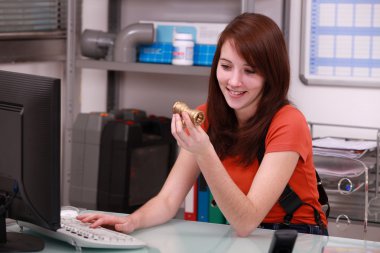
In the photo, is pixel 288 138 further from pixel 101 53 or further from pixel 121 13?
pixel 121 13

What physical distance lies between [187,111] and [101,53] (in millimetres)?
1897

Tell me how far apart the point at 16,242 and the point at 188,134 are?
50 cm

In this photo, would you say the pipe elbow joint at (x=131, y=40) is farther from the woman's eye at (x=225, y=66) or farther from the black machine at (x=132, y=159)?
the woman's eye at (x=225, y=66)

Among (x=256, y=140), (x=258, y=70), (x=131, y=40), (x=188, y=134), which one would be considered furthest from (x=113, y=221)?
(x=131, y=40)

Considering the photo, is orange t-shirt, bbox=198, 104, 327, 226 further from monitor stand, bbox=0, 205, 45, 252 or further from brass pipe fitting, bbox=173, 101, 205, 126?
monitor stand, bbox=0, 205, 45, 252

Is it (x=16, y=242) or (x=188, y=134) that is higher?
(x=188, y=134)

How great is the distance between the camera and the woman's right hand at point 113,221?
1.78 metres

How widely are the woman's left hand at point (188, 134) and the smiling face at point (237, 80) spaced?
0.33m

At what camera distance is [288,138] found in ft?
6.12

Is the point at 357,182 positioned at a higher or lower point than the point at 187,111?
lower

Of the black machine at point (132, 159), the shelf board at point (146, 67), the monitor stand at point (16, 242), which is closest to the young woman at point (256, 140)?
the monitor stand at point (16, 242)

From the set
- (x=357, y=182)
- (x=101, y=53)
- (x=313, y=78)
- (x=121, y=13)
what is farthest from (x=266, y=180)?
(x=121, y=13)

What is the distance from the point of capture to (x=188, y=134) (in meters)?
1.61

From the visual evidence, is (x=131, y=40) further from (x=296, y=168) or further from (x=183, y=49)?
(x=296, y=168)
